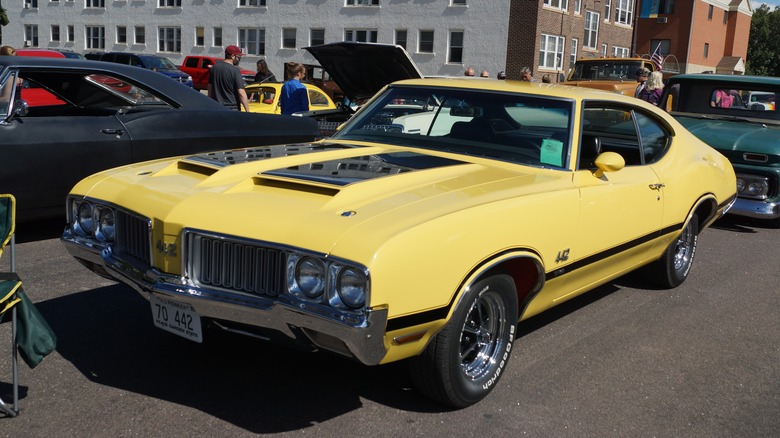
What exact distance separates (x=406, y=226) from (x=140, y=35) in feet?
163

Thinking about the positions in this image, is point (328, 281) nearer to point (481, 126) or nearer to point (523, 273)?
point (523, 273)

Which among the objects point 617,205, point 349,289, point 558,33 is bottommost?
point 349,289

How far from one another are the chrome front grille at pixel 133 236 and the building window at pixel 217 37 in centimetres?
4421

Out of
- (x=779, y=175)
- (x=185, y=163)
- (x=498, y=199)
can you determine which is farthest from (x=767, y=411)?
(x=779, y=175)

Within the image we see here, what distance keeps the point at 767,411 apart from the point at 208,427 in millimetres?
2718

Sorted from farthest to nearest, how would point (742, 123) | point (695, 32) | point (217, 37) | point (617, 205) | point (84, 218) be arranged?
point (695, 32)
point (217, 37)
point (742, 123)
point (617, 205)
point (84, 218)

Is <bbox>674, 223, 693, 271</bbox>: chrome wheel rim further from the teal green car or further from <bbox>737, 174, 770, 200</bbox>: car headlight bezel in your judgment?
<bbox>737, 174, 770, 200</bbox>: car headlight bezel

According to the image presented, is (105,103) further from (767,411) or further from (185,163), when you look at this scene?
(767,411)

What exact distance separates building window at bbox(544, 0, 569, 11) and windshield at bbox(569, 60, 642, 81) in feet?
64.1

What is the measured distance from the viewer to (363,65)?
29.0 ft

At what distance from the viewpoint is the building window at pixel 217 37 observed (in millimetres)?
46094

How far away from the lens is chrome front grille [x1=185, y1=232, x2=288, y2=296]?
3.29 metres

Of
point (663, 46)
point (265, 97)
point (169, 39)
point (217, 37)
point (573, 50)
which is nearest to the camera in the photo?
point (265, 97)

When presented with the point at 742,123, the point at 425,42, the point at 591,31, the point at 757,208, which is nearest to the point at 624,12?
the point at 591,31
